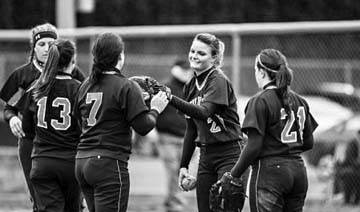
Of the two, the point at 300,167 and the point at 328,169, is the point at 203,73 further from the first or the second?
the point at 328,169

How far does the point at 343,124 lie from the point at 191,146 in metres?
5.62

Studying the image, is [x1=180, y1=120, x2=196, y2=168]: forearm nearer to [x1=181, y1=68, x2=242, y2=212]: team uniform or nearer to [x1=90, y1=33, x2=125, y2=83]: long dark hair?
[x1=181, y1=68, x2=242, y2=212]: team uniform

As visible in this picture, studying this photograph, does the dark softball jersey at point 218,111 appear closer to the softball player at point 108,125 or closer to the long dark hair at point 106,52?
the softball player at point 108,125

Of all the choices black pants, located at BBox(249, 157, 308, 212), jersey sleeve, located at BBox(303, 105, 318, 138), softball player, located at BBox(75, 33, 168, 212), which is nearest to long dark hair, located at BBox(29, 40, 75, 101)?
softball player, located at BBox(75, 33, 168, 212)

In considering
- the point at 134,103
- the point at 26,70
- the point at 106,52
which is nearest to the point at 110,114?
the point at 134,103

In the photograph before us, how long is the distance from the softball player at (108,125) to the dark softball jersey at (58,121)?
475 millimetres

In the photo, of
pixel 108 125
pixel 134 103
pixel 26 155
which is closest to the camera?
pixel 134 103

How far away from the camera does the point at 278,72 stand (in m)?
6.79

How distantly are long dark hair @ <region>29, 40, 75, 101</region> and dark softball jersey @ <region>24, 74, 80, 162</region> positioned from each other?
64 mm

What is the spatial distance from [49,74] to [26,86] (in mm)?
948

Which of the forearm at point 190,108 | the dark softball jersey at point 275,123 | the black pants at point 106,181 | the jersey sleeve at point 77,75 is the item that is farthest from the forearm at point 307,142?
the jersey sleeve at point 77,75

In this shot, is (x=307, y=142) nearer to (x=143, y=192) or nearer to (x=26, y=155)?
(x=26, y=155)

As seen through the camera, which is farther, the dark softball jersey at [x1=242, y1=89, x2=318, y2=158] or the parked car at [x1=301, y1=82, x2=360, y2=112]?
the parked car at [x1=301, y1=82, x2=360, y2=112]

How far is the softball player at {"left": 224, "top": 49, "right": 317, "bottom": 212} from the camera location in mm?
6672
